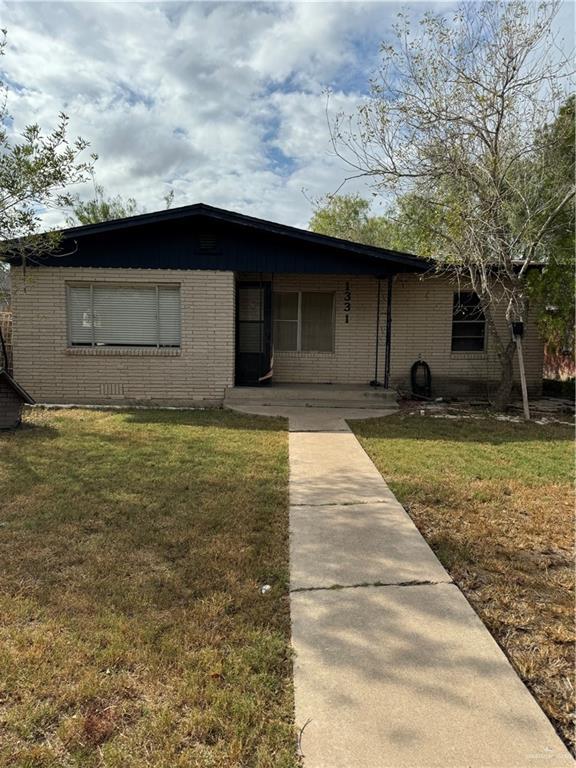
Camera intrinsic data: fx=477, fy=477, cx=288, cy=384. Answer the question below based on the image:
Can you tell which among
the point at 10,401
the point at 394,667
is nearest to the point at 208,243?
the point at 10,401

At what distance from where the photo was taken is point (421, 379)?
430 inches

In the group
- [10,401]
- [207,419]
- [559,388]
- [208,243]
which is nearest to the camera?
[10,401]

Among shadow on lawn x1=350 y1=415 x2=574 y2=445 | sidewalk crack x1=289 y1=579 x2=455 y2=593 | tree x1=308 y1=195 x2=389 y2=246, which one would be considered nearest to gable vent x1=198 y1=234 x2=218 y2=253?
shadow on lawn x1=350 y1=415 x2=574 y2=445

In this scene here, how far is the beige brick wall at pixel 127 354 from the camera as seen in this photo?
9266 millimetres

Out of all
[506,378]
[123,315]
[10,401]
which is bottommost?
[10,401]

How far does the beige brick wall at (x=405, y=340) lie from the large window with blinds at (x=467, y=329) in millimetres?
211

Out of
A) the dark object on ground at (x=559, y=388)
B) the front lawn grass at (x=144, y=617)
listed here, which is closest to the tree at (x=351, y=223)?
the dark object on ground at (x=559, y=388)

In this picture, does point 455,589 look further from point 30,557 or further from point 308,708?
point 30,557

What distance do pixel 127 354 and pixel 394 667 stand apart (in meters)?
8.28

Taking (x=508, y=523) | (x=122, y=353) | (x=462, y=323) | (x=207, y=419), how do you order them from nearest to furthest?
1. (x=508, y=523)
2. (x=207, y=419)
3. (x=122, y=353)
4. (x=462, y=323)

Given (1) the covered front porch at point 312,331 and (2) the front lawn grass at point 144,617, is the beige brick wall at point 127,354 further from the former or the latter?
(2) the front lawn grass at point 144,617

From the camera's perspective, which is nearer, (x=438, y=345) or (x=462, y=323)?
(x=438, y=345)

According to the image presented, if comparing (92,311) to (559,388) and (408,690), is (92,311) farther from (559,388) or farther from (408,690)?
(559,388)

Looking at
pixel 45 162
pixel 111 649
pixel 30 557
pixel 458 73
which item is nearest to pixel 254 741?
pixel 111 649
